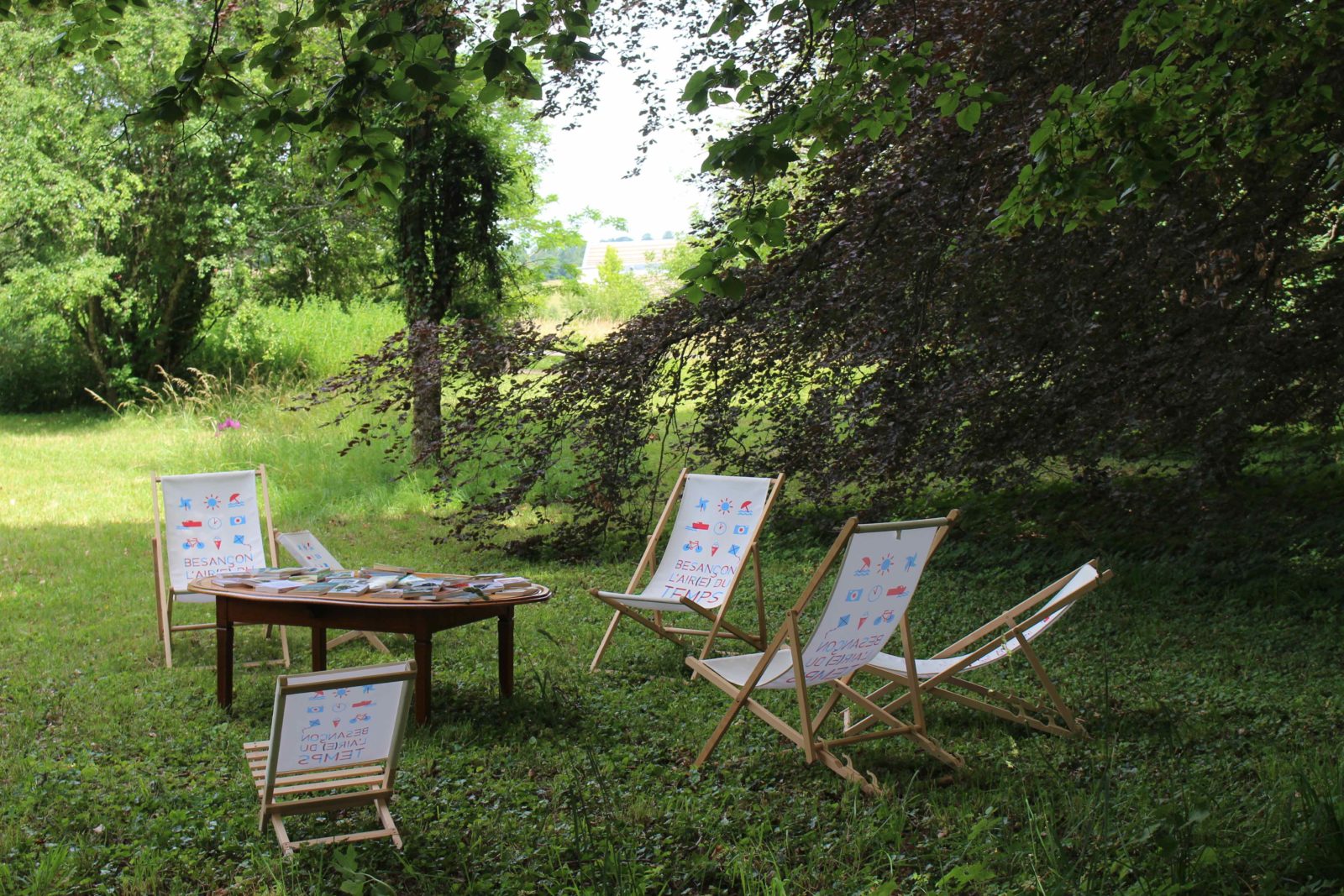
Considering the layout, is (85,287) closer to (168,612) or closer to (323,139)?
(168,612)

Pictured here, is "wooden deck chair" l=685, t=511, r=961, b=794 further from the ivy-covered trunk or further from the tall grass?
the tall grass

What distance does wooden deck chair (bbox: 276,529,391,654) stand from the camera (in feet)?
19.1

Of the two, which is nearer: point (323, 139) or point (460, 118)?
point (323, 139)

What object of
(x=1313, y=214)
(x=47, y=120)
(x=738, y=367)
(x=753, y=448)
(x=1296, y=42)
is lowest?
(x=753, y=448)

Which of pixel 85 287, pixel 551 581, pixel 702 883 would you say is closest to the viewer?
pixel 702 883

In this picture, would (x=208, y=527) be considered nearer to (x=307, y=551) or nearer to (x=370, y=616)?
(x=307, y=551)

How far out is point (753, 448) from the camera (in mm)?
8109

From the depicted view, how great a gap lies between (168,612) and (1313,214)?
6.57 m

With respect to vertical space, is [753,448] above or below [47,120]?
below

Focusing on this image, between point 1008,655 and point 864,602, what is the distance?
0.67 meters

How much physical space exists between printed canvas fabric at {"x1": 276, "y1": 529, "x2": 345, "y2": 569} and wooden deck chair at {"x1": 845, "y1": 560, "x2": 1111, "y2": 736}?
117 inches

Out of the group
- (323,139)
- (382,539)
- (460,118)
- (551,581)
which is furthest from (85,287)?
(323,139)

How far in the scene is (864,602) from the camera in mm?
3947

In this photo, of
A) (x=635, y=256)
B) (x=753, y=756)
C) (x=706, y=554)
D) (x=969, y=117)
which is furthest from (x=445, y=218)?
(x=635, y=256)
